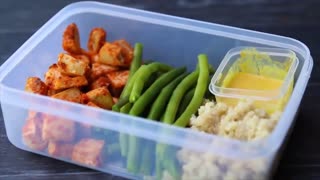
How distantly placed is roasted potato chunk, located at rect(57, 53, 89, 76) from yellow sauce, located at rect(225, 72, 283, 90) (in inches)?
11.8

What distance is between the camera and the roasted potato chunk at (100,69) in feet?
4.64

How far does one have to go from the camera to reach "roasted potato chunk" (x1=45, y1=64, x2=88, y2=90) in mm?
1299

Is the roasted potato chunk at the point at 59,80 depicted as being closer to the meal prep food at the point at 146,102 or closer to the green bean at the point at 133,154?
the meal prep food at the point at 146,102

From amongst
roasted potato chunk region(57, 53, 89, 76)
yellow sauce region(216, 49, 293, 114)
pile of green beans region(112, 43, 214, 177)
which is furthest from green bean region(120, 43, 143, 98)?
yellow sauce region(216, 49, 293, 114)

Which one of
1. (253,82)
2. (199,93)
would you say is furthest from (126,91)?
(253,82)

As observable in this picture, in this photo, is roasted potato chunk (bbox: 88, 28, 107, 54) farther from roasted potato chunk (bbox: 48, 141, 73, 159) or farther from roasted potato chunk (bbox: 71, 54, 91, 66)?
roasted potato chunk (bbox: 48, 141, 73, 159)

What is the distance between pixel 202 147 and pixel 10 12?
35.4 inches

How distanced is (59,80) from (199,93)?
0.91 feet

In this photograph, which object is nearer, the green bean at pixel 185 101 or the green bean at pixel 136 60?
the green bean at pixel 185 101

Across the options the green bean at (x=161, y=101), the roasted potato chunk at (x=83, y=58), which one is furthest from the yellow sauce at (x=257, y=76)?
the roasted potato chunk at (x=83, y=58)

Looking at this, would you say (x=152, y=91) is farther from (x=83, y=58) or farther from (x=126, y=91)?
(x=83, y=58)

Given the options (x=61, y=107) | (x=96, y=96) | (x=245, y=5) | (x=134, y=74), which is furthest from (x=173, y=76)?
(x=245, y=5)

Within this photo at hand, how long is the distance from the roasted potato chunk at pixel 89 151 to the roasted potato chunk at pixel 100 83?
0.62 ft

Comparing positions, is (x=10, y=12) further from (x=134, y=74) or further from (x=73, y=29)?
(x=134, y=74)
